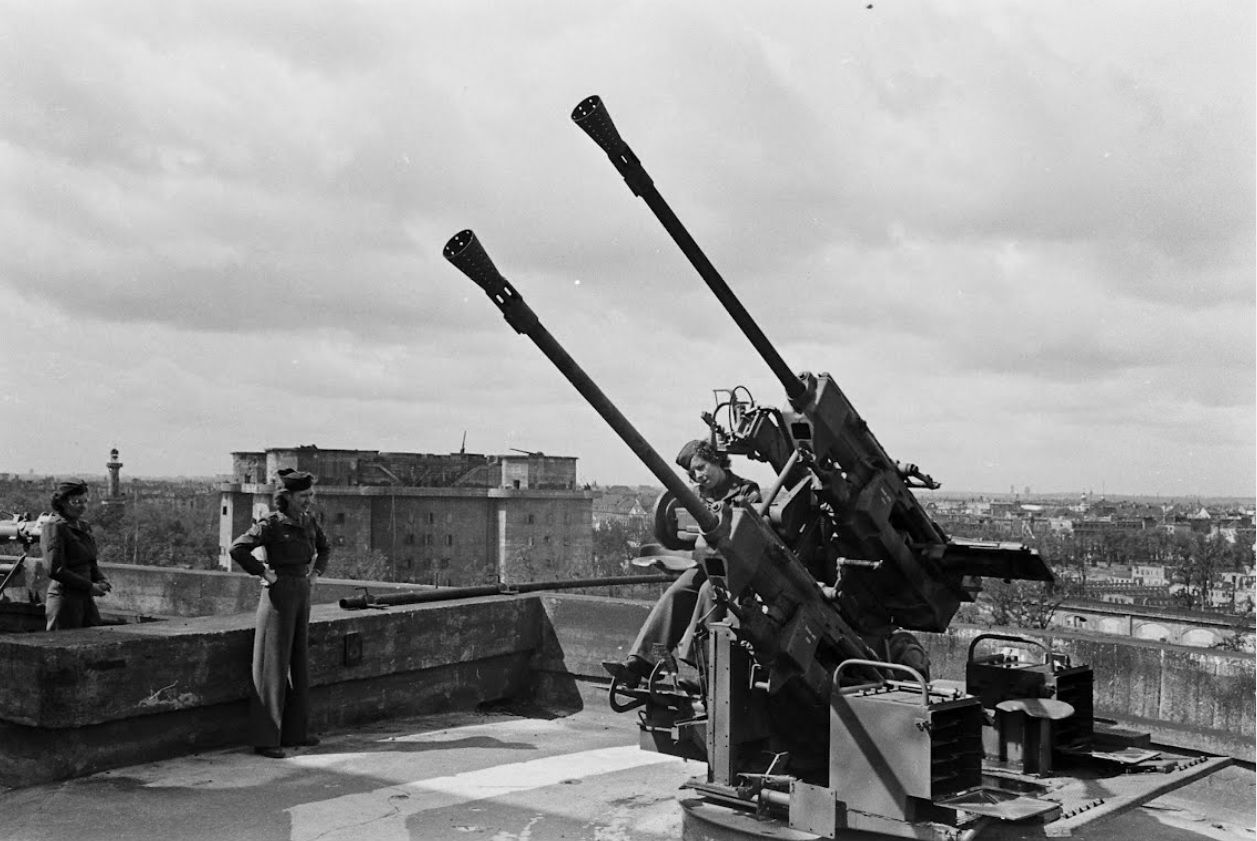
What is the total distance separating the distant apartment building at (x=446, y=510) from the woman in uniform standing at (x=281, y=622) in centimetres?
6272

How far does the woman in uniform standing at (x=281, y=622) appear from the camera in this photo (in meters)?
7.41

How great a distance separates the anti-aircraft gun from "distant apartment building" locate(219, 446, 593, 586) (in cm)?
6380

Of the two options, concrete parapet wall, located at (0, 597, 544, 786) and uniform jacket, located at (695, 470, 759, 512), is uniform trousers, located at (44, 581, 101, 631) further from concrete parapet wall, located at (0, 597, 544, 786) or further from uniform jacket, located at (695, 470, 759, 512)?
uniform jacket, located at (695, 470, 759, 512)

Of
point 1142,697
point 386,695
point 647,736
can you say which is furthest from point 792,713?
point 386,695

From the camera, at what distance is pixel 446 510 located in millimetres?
76625

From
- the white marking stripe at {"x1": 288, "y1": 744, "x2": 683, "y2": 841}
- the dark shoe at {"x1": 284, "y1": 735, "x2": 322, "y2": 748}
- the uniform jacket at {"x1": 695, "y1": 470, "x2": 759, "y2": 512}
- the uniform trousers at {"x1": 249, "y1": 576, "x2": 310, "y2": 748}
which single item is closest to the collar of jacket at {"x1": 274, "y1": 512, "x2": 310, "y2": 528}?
the uniform trousers at {"x1": 249, "y1": 576, "x2": 310, "y2": 748}

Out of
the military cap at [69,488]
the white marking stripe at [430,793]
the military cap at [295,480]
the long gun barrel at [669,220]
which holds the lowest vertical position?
the white marking stripe at [430,793]

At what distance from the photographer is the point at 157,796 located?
6383 mm

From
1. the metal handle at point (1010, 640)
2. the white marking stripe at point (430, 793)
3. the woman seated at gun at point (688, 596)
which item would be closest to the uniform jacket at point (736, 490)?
the woman seated at gun at point (688, 596)

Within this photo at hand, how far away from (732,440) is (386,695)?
3664mm

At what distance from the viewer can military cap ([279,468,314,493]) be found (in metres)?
7.64

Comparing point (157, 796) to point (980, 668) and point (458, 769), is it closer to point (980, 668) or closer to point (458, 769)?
point (458, 769)

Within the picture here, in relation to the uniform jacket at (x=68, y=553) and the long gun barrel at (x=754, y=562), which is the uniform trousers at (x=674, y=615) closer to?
the long gun barrel at (x=754, y=562)

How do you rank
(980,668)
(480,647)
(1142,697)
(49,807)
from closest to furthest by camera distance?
(49,807) < (980,668) < (1142,697) < (480,647)
